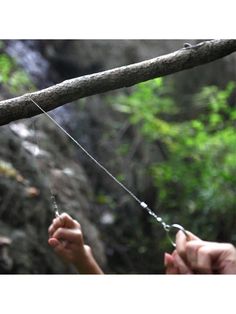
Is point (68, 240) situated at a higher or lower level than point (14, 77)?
lower

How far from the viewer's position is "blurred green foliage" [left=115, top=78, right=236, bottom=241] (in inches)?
71.5

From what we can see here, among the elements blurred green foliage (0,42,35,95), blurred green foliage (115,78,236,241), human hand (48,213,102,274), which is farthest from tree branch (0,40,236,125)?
blurred green foliage (115,78,236,241)

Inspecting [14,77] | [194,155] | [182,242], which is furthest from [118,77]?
[194,155]

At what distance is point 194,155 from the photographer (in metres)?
2.00

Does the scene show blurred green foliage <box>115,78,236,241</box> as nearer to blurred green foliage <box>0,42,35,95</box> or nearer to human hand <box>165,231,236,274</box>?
blurred green foliage <box>0,42,35,95</box>

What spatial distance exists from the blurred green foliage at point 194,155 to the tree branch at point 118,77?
100 cm

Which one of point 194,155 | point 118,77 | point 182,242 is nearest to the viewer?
point 118,77

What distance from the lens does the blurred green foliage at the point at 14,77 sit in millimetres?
1636

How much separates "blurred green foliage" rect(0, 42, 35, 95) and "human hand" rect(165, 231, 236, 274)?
0.92 m

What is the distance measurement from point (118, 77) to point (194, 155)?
4.27ft

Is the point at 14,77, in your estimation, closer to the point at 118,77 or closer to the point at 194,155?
the point at 194,155
